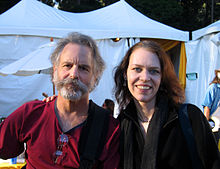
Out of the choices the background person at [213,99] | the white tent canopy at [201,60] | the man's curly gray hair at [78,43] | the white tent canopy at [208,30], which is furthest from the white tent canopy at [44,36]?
the man's curly gray hair at [78,43]

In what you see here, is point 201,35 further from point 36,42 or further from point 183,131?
point 183,131

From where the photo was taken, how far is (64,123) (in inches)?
68.4

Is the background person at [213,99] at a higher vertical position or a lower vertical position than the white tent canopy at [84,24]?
lower

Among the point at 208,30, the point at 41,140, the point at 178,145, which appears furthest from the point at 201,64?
the point at 41,140

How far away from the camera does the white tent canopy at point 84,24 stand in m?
6.27

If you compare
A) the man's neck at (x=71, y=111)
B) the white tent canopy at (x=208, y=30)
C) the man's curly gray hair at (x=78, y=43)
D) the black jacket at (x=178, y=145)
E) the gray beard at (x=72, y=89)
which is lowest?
the black jacket at (x=178, y=145)

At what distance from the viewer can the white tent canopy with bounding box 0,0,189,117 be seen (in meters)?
6.21

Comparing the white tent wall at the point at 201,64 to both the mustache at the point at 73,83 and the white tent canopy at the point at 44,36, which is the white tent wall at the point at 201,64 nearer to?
the white tent canopy at the point at 44,36

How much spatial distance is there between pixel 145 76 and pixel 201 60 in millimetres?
6094

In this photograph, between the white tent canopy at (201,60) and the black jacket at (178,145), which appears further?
the white tent canopy at (201,60)

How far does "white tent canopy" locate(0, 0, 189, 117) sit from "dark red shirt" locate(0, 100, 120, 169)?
4789 millimetres

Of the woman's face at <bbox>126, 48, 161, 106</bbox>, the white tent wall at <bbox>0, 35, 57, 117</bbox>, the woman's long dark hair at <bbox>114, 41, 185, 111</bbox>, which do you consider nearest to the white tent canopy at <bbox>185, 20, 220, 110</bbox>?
the white tent wall at <bbox>0, 35, 57, 117</bbox>

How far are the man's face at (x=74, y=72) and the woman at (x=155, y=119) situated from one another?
0.32 metres

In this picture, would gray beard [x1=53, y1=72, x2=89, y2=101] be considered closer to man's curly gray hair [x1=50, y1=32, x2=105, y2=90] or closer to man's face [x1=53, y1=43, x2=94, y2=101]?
man's face [x1=53, y1=43, x2=94, y2=101]
